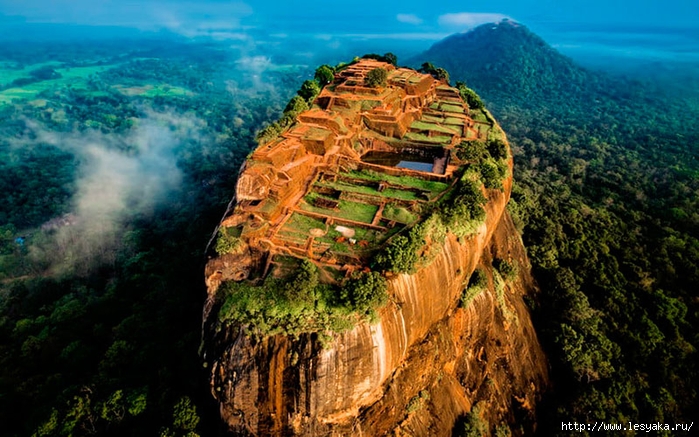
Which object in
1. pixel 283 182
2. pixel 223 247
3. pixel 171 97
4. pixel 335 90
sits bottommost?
pixel 171 97

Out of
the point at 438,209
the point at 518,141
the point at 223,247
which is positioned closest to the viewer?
the point at 223,247

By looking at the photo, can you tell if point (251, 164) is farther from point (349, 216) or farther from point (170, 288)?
point (170, 288)

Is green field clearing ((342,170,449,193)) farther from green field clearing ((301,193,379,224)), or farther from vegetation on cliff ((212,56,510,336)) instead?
green field clearing ((301,193,379,224))

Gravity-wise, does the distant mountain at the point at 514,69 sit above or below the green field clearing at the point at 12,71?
above

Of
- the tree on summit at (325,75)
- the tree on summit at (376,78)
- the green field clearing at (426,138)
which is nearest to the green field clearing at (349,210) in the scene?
the green field clearing at (426,138)

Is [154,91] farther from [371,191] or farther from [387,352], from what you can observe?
[387,352]

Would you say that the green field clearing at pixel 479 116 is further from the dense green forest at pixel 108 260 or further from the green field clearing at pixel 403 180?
the dense green forest at pixel 108 260

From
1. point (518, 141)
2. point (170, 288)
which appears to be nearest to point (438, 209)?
point (170, 288)
